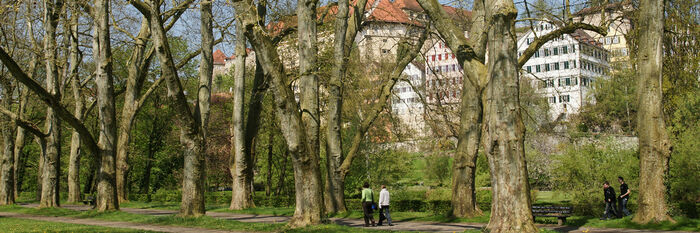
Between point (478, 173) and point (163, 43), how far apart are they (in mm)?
31530

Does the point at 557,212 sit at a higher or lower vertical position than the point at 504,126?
lower

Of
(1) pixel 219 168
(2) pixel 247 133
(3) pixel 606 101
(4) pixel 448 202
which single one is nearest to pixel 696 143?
(4) pixel 448 202

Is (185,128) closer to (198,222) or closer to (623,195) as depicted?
Result: (198,222)

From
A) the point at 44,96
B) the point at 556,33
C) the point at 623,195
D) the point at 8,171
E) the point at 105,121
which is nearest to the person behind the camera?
the point at 556,33

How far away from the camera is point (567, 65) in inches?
2899

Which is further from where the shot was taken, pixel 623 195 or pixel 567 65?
pixel 567 65

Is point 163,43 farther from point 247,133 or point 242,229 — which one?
point 247,133

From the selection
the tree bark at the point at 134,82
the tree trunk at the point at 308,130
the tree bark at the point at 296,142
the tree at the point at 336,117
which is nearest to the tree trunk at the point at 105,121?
the tree bark at the point at 134,82

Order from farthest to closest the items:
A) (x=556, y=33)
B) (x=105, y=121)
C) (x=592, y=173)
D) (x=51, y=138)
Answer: (x=592, y=173), (x=51, y=138), (x=105, y=121), (x=556, y=33)

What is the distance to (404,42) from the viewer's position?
1995 centimetres

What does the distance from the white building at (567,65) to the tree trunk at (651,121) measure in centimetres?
127

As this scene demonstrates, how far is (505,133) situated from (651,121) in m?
6.46

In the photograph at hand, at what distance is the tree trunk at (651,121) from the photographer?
50.9 ft

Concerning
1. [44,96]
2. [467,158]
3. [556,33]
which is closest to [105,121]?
[44,96]
